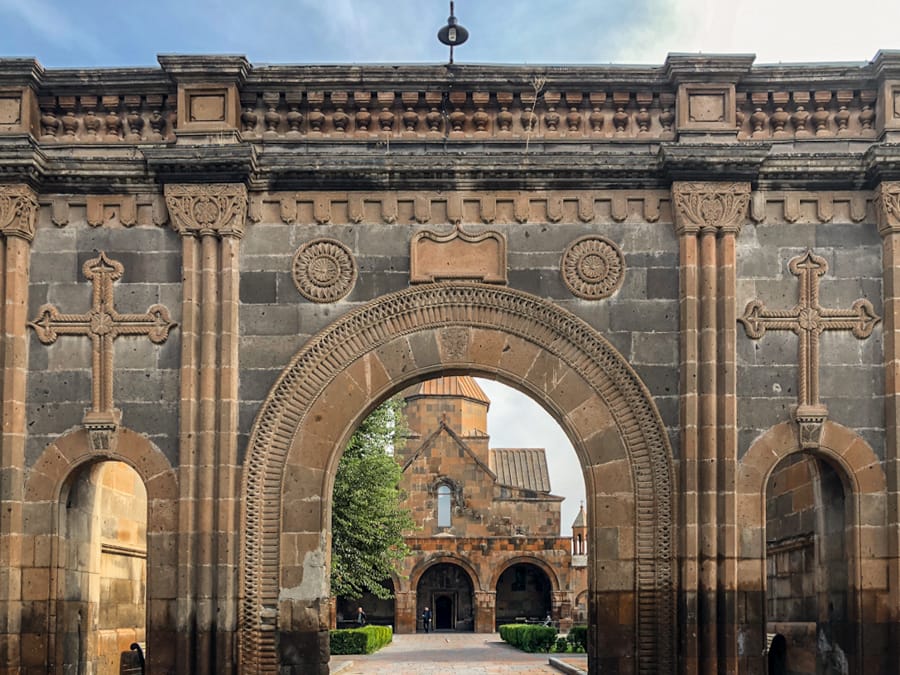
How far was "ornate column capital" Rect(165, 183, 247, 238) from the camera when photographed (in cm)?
1470

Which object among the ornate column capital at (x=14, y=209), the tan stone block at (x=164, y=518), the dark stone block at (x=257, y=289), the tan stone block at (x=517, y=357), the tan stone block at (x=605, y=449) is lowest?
the tan stone block at (x=164, y=518)

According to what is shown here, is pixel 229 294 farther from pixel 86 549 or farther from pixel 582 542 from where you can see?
pixel 582 542

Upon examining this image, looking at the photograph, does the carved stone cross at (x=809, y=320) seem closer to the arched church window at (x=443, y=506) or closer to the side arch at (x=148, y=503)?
the side arch at (x=148, y=503)

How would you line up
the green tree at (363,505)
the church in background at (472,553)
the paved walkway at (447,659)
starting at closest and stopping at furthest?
the paved walkway at (447,659) → the green tree at (363,505) → the church in background at (472,553)

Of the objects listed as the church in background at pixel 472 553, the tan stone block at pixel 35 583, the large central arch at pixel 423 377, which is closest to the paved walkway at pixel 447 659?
the church in background at pixel 472 553

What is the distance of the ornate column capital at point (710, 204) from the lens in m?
14.6

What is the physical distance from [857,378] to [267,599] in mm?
7321

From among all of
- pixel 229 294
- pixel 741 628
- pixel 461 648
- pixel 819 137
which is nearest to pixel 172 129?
pixel 229 294

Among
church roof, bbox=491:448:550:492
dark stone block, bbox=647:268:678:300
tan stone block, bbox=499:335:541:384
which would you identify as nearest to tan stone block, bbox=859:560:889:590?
dark stone block, bbox=647:268:678:300

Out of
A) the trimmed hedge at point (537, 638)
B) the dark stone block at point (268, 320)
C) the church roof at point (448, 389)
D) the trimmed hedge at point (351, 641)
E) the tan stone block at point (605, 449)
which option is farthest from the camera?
the church roof at point (448, 389)

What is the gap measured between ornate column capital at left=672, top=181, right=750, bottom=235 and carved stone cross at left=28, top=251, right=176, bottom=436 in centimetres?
615

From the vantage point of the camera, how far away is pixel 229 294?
1464 cm

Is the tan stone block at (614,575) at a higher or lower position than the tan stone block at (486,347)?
lower

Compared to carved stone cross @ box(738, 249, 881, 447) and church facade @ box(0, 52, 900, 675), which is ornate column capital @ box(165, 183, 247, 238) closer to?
church facade @ box(0, 52, 900, 675)
